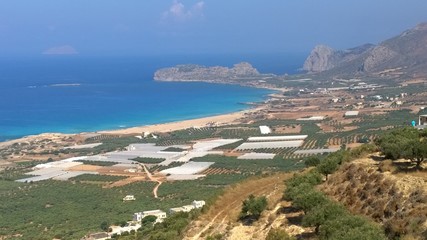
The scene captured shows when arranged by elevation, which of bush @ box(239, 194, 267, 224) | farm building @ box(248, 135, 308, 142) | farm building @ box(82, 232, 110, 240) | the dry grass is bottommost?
farm building @ box(248, 135, 308, 142)

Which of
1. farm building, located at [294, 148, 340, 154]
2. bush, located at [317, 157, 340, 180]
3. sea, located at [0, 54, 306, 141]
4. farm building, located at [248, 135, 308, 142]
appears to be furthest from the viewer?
sea, located at [0, 54, 306, 141]

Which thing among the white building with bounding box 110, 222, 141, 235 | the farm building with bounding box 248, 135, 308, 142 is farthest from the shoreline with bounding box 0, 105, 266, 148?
the white building with bounding box 110, 222, 141, 235

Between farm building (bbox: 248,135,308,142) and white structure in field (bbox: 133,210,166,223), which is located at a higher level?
white structure in field (bbox: 133,210,166,223)

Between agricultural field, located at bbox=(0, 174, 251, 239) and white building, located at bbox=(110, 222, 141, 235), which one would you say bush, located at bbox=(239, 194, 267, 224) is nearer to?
white building, located at bbox=(110, 222, 141, 235)

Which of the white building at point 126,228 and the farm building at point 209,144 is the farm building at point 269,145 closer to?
the farm building at point 209,144

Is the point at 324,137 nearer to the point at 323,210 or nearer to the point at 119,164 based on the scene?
the point at 119,164

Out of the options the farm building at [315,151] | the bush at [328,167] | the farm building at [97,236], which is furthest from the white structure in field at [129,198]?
the bush at [328,167]

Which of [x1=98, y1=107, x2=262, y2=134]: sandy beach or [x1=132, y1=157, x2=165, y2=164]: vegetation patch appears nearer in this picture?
[x1=132, y1=157, x2=165, y2=164]: vegetation patch

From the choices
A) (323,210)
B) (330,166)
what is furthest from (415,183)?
(330,166)

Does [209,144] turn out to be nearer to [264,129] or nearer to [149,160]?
[149,160]
